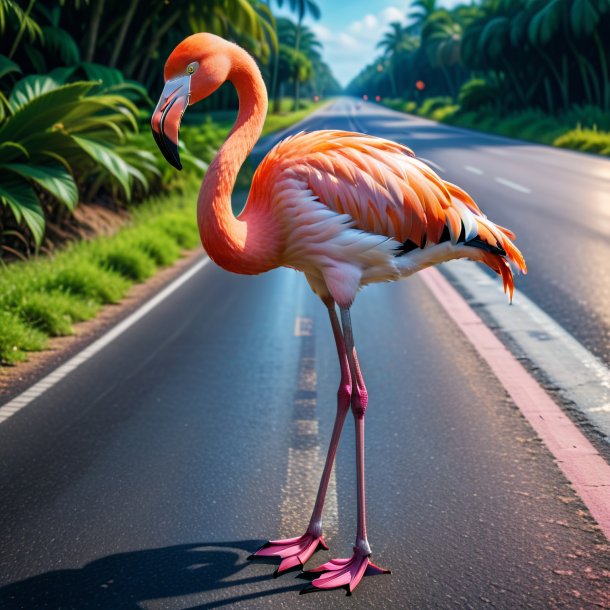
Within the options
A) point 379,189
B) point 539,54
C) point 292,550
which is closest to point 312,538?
point 292,550

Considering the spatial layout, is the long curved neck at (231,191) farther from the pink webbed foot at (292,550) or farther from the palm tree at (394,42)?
the palm tree at (394,42)

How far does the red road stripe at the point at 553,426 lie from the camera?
384 cm

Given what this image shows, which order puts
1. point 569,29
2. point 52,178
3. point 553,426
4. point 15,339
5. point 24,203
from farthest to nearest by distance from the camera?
point 569,29
point 52,178
point 24,203
point 15,339
point 553,426

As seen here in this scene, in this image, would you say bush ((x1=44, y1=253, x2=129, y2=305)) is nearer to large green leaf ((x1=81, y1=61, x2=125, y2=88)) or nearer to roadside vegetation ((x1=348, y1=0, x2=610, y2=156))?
large green leaf ((x1=81, y1=61, x2=125, y2=88))

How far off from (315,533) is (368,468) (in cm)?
87

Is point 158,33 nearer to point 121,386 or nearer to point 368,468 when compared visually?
point 121,386

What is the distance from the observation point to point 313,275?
361 centimetres

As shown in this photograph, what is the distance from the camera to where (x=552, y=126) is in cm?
3759

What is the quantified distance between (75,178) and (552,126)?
30.7m

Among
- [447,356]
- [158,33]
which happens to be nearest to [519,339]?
[447,356]

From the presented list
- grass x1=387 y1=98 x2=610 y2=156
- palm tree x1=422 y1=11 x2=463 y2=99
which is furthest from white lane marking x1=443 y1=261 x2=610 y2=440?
palm tree x1=422 y1=11 x2=463 y2=99

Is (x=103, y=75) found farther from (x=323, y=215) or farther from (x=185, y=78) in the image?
(x=323, y=215)

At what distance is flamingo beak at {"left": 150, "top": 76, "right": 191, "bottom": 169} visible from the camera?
2.89 meters

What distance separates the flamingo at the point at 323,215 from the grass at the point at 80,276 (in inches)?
146
